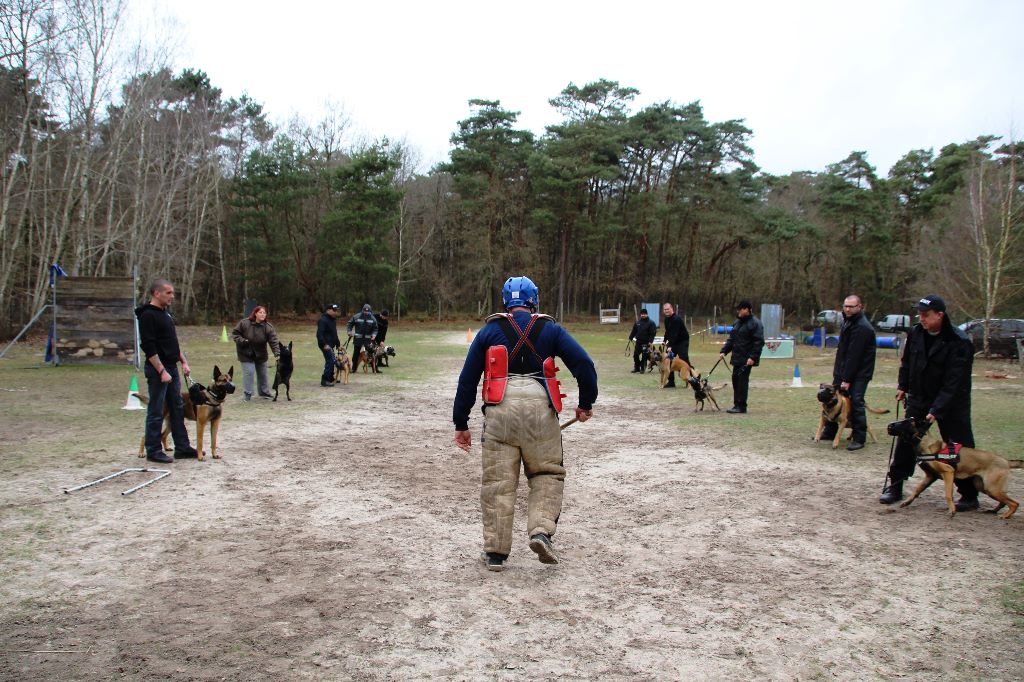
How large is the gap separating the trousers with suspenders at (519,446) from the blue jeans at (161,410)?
4490mm

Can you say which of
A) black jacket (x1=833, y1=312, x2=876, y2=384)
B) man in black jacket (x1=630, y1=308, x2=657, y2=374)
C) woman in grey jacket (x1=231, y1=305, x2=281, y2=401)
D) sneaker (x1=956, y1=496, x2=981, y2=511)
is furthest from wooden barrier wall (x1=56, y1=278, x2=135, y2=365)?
sneaker (x1=956, y1=496, x2=981, y2=511)

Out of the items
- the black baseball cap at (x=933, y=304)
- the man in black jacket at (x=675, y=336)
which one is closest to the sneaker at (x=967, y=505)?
the black baseball cap at (x=933, y=304)

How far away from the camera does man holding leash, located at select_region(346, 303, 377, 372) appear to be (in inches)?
693

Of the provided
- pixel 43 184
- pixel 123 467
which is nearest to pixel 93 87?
pixel 43 184

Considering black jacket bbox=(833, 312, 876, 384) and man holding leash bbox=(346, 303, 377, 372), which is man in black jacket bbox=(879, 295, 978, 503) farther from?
→ man holding leash bbox=(346, 303, 377, 372)

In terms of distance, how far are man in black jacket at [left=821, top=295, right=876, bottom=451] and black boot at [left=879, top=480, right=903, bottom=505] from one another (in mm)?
2603

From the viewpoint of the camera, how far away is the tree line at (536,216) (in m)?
42.3

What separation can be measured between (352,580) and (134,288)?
15.8 m

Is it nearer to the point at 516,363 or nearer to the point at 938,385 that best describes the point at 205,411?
the point at 516,363

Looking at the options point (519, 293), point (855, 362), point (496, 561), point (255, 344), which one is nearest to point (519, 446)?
point (496, 561)

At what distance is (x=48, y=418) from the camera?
1040cm

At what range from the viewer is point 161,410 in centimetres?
760

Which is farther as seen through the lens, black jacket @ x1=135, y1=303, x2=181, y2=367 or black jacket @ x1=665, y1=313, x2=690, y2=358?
black jacket @ x1=665, y1=313, x2=690, y2=358

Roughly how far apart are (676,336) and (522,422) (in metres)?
11.3
